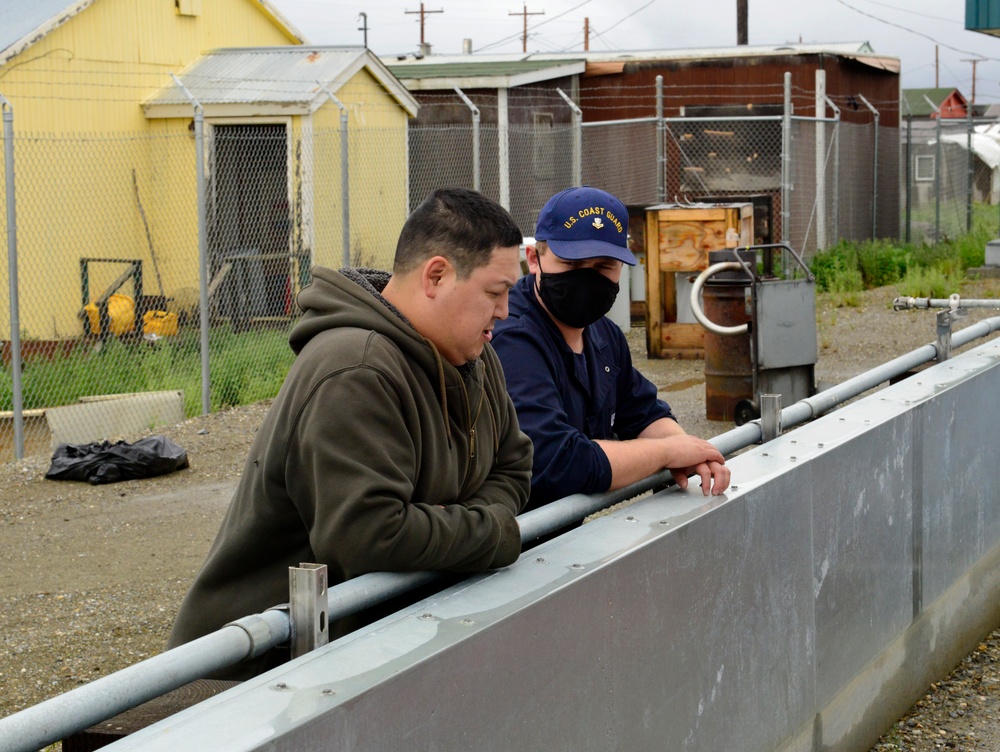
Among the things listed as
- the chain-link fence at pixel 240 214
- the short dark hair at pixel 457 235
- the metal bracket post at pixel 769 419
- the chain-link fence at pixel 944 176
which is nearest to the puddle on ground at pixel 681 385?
the chain-link fence at pixel 240 214

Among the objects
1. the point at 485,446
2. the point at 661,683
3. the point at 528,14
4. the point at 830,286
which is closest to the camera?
the point at 485,446

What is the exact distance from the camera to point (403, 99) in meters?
18.2

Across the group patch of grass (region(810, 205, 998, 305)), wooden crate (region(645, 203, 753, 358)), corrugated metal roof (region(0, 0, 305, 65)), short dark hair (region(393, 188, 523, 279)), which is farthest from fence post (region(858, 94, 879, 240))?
short dark hair (region(393, 188, 523, 279))

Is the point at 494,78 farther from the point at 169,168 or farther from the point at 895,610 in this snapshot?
the point at 895,610

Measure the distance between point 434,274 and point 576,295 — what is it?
99 cm

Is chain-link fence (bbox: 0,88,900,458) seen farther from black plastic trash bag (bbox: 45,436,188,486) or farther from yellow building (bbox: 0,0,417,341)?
black plastic trash bag (bbox: 45,436,188,486)

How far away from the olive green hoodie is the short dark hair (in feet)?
0.37

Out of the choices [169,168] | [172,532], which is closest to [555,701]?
[172,532]

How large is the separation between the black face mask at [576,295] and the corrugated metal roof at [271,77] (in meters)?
13.4

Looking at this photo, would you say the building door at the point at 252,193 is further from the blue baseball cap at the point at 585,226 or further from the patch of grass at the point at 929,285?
the blue baseball cap at the point at 585,226

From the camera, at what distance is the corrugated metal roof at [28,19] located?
14820mm

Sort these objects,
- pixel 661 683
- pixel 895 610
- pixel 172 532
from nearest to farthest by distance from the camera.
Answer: pixel 661 683
pixel 895 610
pixel 172 532

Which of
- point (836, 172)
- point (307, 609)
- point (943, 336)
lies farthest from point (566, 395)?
point (836, 172)

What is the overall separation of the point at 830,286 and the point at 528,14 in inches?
2454
